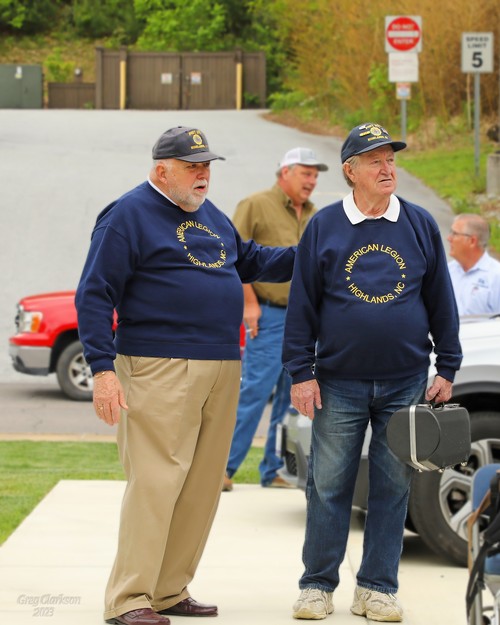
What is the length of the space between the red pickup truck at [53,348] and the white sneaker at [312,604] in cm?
801

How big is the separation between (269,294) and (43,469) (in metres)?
2.20

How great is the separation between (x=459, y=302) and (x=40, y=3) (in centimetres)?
5388

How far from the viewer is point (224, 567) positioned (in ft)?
21.2

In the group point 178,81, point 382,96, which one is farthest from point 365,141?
point 178,81

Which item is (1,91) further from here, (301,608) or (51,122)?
(301,608)

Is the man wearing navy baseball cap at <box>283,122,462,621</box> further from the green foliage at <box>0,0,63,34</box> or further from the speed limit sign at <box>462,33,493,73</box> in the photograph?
the green foliage at <box>0,0,63,34</box>

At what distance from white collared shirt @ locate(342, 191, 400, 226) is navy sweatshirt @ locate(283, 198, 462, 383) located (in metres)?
0.02

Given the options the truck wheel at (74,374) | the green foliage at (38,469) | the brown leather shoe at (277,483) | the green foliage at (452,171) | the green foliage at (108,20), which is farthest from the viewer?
the green foliage at (108,20)

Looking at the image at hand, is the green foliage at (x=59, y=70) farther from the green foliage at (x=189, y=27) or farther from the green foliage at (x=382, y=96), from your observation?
the green foliage at (x=382, y=96)

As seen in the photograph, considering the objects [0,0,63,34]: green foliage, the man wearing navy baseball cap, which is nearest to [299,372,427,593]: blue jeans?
the man wearing navy baseball cap

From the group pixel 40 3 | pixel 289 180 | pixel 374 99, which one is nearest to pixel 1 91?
pixel 40 3

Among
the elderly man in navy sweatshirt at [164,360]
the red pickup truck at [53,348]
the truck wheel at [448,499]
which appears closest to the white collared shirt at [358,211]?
the elderly man in navy sweatshirt at [164,360]

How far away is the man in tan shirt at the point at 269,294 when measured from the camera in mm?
7980

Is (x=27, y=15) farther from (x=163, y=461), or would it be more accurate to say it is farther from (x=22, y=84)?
(x=163, y=461)
